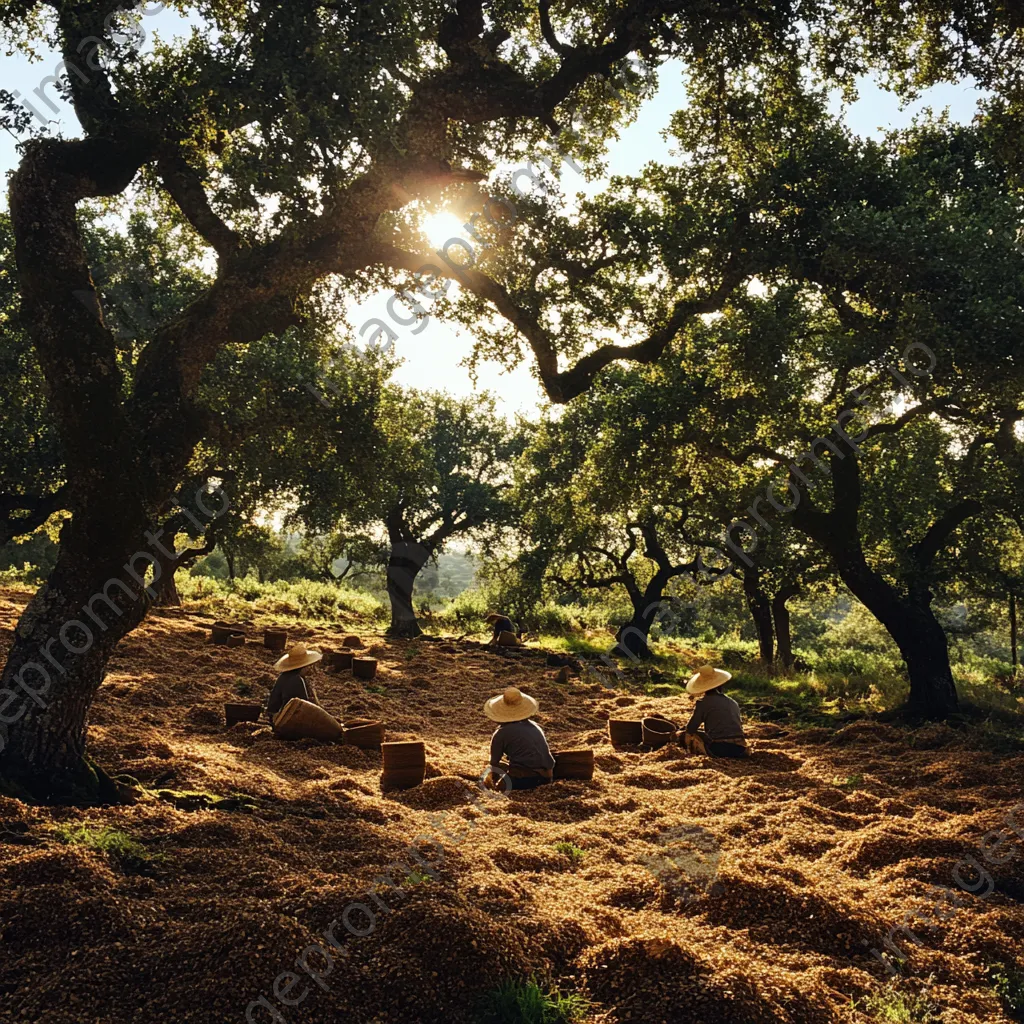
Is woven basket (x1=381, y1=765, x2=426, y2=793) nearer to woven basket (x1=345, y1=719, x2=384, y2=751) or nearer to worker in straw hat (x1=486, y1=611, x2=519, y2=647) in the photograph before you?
woven basket (x1=345, y1=719, x2=384, y2=751)

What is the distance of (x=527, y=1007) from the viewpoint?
4047mm

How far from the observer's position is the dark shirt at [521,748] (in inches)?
370

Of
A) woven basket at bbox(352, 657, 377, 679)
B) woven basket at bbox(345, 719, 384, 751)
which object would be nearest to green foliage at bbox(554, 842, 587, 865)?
woven basket at bbox(345, 719, 384, 751)

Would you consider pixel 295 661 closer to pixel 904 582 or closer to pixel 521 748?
pixel 521 748

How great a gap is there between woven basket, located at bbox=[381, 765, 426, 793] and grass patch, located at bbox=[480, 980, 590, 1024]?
481 centimetres

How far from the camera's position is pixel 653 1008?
4.19 m

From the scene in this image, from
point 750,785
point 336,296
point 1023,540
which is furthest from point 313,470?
point 1023,540

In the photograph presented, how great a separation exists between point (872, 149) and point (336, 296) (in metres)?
Result: 10.0

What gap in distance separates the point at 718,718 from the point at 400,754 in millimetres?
5214

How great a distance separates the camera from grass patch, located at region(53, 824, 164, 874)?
5.49m

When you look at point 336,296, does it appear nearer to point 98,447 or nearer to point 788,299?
point 98,447

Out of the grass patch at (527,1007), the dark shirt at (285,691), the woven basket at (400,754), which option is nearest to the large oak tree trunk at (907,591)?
the woven basket at (400,754)

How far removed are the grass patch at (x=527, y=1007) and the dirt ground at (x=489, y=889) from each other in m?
0.10

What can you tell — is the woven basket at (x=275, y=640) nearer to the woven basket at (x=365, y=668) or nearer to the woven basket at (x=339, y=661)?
the woven basket at (x=339, y=661)
